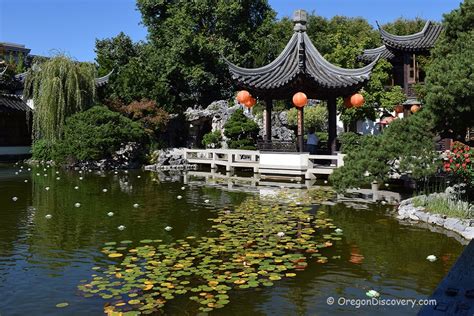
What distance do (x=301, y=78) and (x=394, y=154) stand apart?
566 cm

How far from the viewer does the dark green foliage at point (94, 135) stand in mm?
16922

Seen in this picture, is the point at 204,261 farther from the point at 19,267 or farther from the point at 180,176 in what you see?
the point at 180,176

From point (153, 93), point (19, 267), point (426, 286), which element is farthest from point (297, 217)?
point (153, 93)

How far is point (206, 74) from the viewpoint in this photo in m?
25.1

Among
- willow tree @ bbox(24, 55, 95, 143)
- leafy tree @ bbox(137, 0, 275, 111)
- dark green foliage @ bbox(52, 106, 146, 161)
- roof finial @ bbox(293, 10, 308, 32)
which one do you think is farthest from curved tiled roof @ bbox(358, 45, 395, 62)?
willow tree @ bbox(24, 55, 95, 143)

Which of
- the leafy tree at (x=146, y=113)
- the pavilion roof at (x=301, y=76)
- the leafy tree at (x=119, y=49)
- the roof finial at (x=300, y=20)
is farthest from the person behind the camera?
the leafy tree at (x=119, y=49)

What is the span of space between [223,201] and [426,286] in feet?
18.5

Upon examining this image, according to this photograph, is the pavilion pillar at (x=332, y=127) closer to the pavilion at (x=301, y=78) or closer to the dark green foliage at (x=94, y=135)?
the pavilion at (x=301, y=78)

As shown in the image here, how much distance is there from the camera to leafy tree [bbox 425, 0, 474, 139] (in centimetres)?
729

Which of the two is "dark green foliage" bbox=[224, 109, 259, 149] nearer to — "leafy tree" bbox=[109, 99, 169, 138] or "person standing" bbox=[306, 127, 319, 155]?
"person standing" bbox=[306, 127, 319, 155]

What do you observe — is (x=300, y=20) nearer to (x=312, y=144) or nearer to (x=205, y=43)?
(x=312, y=144)

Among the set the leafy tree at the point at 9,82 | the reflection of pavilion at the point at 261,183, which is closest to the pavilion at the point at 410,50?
the reflection of pavilion at the point at 261,183

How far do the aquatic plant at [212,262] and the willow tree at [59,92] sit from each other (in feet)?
40.7

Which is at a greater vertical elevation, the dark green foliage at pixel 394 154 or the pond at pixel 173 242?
the dark green foliage at pixel 394 154
